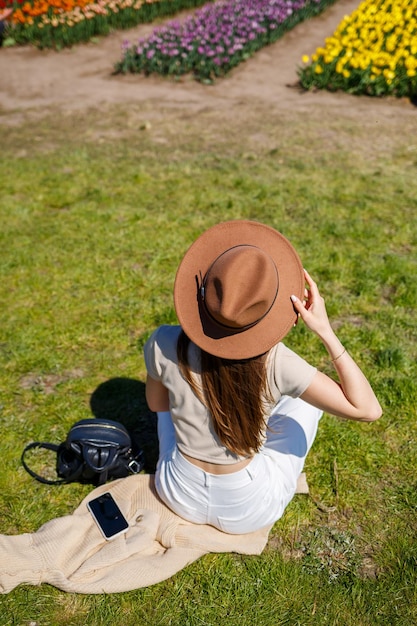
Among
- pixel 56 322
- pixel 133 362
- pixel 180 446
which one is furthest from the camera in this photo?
pixel 56 322

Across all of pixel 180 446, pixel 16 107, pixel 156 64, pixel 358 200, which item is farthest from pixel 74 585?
pixel 156 64

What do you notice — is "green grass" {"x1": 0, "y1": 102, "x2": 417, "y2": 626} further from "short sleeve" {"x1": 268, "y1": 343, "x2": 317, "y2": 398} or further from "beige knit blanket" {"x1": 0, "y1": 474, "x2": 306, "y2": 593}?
"short sleeve" {"x1": 268, "y1": 343, "x2": 317, "y2": 398}

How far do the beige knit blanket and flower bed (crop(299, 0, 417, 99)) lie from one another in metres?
7.86

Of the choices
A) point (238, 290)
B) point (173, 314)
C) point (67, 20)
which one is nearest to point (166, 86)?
point (67, 20)

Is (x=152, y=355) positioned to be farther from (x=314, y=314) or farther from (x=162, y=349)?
(x=314, y=314)

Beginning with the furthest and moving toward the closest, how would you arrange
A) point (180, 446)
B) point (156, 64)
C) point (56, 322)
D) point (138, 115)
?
point (156, 64) → point (138, 115) → point (56, 322) → point (180, 446)

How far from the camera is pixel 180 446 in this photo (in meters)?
2.63

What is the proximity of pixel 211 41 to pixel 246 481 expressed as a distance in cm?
964

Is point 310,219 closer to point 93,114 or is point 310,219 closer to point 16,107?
point 93,114

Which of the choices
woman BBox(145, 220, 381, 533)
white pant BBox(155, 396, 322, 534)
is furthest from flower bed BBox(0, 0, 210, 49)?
woman BBox(145, 220, 381, 533)

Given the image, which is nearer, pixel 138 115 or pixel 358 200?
pixel 358 200

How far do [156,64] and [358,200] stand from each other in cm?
586

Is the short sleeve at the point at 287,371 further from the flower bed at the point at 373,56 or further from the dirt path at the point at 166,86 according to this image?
the flower bed at the point at 373,56

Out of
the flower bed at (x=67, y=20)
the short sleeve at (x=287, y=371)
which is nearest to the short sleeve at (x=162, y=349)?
the short sleeve at (x=287, y=371)
